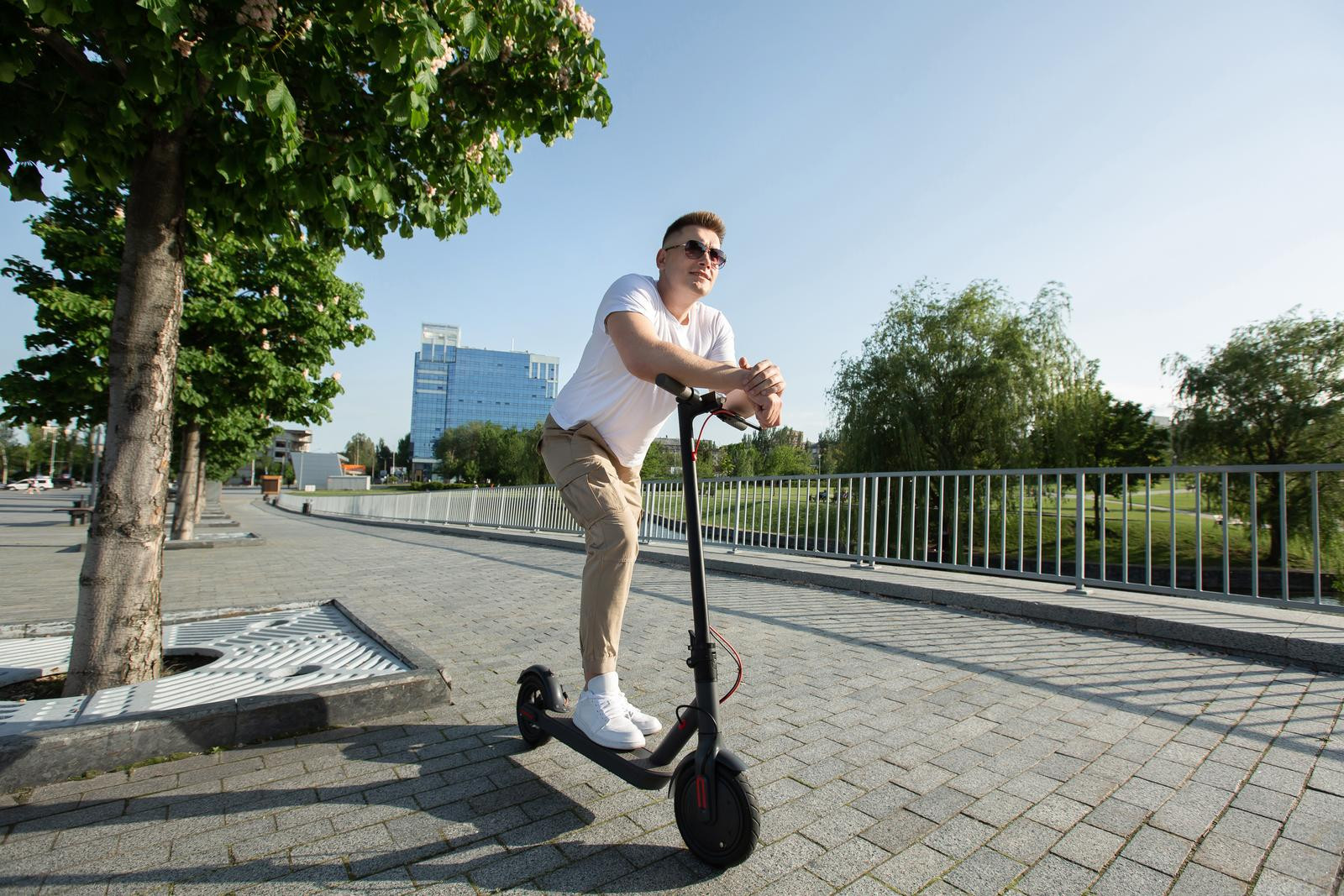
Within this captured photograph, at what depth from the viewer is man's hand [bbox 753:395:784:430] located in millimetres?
1962

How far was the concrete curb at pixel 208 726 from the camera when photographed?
232 centimetres

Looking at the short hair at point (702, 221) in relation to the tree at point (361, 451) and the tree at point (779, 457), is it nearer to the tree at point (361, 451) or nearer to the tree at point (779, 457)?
the tree at point (779, 457)

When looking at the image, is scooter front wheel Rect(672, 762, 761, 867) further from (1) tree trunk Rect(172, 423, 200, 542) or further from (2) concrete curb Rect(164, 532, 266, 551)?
(1) tree trunk Rect(172, 423, 200, 542)

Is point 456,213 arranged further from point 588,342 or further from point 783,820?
point 783,820

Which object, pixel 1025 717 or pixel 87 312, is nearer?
pixel 1025 717

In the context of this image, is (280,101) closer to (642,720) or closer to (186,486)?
(642,720)

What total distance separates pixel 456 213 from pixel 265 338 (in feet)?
39.4

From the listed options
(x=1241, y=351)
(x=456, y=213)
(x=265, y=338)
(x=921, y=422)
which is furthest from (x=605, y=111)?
(x=1241, y=351)

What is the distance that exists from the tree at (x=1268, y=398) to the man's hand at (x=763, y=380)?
27470mm

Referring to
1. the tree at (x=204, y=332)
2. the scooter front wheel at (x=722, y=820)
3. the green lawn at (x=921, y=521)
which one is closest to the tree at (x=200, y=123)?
the scooter front wheel at (x=722, y=820)

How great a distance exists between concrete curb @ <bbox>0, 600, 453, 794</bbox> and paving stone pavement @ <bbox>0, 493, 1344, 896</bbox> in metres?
0.07

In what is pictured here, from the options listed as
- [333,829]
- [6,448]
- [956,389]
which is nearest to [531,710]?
[333,829]

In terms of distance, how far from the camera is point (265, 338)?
14.1 m

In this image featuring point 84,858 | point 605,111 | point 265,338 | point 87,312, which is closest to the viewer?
point 84,858
